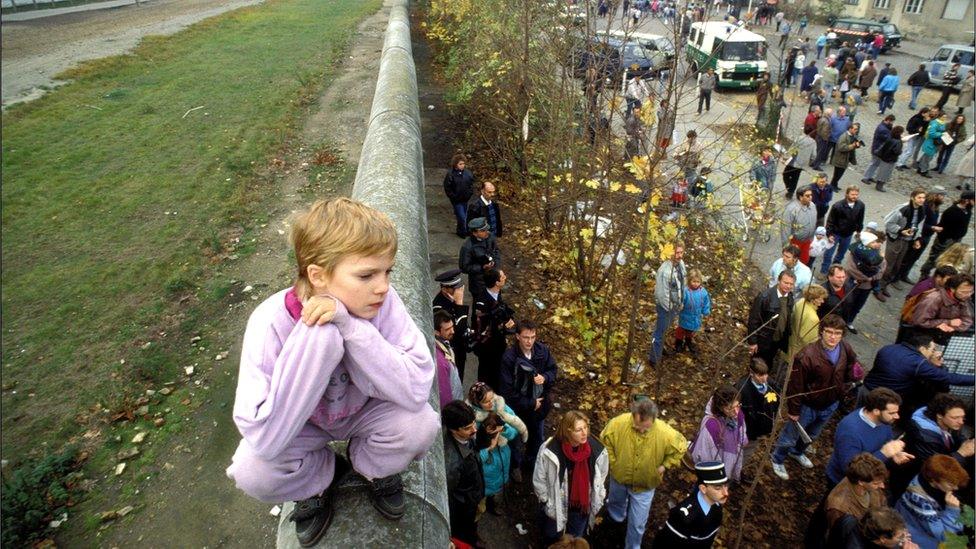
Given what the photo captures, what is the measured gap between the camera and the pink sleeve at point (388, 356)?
68.6 inches

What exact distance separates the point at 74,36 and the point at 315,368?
79.2 ft

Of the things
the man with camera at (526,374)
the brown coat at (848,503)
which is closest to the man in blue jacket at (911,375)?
the brown coat at (848,503)

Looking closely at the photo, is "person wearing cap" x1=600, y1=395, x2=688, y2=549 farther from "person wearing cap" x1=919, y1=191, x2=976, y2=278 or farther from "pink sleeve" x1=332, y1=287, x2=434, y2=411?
"person wearing cap" x1=919, y1=191, x2=976, y2=278

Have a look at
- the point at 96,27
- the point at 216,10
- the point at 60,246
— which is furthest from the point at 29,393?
the point at 216,10

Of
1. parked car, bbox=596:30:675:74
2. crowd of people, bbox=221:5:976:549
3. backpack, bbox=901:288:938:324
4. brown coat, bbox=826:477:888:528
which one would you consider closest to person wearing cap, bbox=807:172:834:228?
crowd of people, bbox=221:5:976:549

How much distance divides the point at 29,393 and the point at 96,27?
21511 millimetres

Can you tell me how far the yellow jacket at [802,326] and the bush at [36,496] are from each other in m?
7.21

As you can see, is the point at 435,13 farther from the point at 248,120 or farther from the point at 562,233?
the point at 562,233

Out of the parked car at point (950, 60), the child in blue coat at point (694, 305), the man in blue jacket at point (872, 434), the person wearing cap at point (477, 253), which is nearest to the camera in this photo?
the man in blue jacket at point (872, 434)

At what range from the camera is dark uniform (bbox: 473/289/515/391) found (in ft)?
19.7

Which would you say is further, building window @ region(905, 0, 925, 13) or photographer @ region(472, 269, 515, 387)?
building window @ region(905, 0, 925, 13)

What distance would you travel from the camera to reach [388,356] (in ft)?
5.92

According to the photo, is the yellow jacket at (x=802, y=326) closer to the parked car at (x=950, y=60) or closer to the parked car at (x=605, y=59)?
the parked car at (x=605, y=59)

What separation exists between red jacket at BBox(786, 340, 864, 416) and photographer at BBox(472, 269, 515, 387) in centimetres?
304
